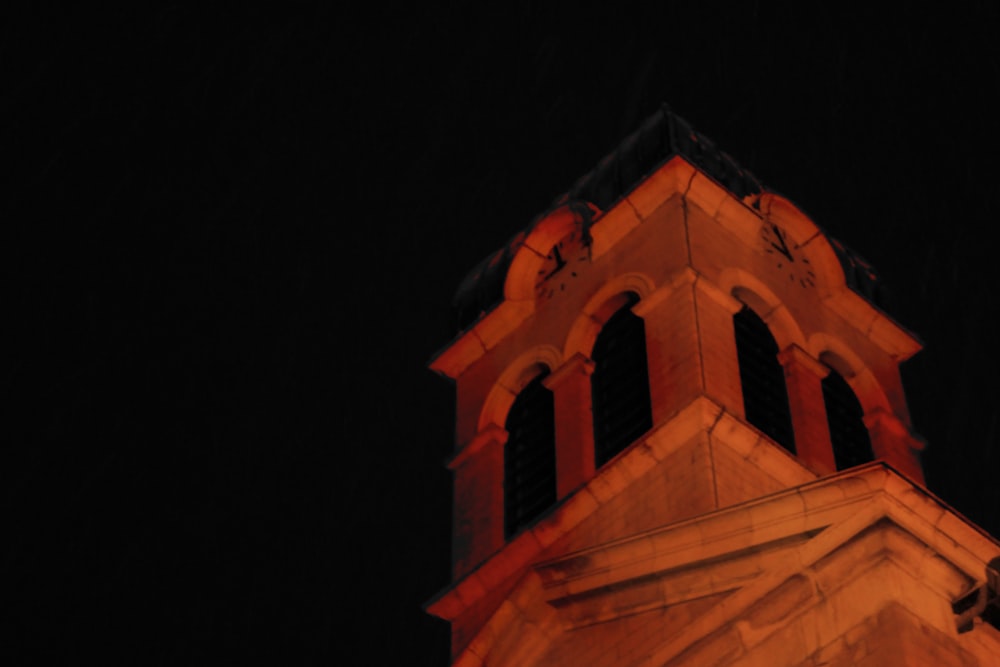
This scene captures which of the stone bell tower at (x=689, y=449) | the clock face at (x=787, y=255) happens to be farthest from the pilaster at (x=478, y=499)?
the clock face at (x=787, y=255)

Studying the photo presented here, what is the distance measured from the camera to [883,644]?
859 inches

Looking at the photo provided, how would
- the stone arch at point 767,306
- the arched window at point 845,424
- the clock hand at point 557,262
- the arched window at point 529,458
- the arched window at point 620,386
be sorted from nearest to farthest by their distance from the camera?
1. the arched window at point 620,386
2. the arched window at point 529,458
3. the arched window at point 845,424
4. the stone arch at point 767,306
5. the clock hand at point 557,262

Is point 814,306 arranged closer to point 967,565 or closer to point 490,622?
point 490,622

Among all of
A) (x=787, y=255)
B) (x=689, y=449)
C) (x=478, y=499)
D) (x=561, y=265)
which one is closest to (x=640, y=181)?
(x=561, y=265)

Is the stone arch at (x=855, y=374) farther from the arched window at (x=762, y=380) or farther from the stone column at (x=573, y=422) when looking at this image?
the stone column at (x=573, y=422)

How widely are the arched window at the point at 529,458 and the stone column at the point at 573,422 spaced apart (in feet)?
1.23

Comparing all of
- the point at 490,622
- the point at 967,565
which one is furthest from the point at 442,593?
the point at 967,565

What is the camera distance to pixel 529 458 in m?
33.9

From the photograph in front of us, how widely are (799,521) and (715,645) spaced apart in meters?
1.73

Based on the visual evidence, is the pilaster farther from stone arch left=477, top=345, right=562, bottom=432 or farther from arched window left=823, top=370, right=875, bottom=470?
arched window left=823, top=370, right=875, bottom=470

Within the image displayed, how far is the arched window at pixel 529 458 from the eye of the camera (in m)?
33.0

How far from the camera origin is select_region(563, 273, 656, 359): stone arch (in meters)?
34.2

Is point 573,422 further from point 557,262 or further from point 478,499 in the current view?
point 557,262

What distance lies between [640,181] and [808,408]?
5.18 meters
